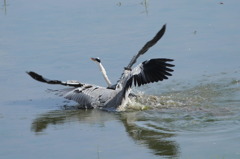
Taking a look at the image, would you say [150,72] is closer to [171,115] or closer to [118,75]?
[171,115]

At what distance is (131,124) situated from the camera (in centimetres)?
973

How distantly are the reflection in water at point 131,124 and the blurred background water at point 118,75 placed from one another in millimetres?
16

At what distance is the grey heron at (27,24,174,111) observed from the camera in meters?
10.5

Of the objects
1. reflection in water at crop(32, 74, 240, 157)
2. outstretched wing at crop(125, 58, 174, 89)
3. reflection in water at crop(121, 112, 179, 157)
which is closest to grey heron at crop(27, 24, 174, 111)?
outstretched wing at crop(125, 58, 174, 89)

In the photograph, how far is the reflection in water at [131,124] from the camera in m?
8.23

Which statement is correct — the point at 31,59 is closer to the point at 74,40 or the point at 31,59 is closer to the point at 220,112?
the point at 74,40

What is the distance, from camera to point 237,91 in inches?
431

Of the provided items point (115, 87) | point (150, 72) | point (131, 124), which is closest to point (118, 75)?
point (115, 87)

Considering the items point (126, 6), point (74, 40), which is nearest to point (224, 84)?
point (74, 40)

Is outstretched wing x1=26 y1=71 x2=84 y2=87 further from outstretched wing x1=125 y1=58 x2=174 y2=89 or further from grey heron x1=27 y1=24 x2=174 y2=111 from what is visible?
outstretched wing x1=125 y1=58 x2=174 y2=89

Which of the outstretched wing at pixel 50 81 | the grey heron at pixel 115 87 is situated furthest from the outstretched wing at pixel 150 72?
the outstretched wing at pixel 50 81

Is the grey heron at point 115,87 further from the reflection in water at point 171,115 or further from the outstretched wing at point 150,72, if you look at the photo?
the reflection in water at point 171,115

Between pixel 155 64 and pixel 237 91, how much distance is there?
1.64m

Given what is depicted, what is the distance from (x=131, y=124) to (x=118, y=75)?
8.22 ft
